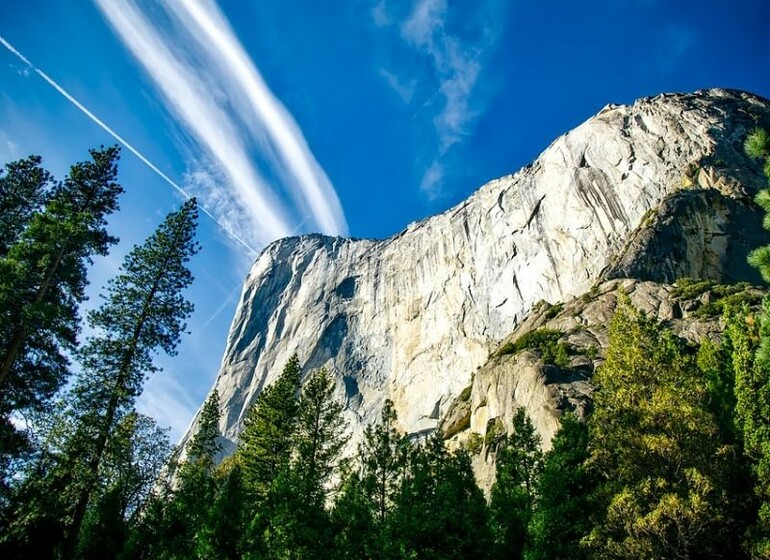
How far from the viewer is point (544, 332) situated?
166 feet

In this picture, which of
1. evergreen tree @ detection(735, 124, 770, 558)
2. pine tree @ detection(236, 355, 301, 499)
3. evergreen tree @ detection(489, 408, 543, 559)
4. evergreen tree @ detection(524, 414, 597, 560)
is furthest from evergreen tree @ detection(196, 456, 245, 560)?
evergreen tree @ detection(735, 124, 770, 558)

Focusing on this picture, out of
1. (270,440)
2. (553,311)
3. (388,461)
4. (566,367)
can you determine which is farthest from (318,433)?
(553,311)

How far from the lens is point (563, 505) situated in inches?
749

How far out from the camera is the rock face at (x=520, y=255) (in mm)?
62594

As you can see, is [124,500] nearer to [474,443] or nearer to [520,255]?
[474,443]

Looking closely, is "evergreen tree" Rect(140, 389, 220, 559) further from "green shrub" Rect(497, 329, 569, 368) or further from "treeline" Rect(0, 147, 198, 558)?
"green shrub" Rect(497, 329, 569, 368)

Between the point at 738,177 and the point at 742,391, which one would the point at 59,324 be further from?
the point at 738,177

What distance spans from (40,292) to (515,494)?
22990mm

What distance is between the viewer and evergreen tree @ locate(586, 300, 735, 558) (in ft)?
52.3

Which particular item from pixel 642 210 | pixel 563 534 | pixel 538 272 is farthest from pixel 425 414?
pixel 563 534

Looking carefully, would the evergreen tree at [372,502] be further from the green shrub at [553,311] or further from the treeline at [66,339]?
the green shrub at [553,311]

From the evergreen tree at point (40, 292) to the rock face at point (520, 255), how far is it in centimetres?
5324

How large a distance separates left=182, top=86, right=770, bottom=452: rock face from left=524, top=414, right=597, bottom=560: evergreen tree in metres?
41.9

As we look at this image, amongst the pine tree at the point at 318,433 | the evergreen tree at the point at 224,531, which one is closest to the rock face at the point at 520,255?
the pine tree at the point at 318,433
